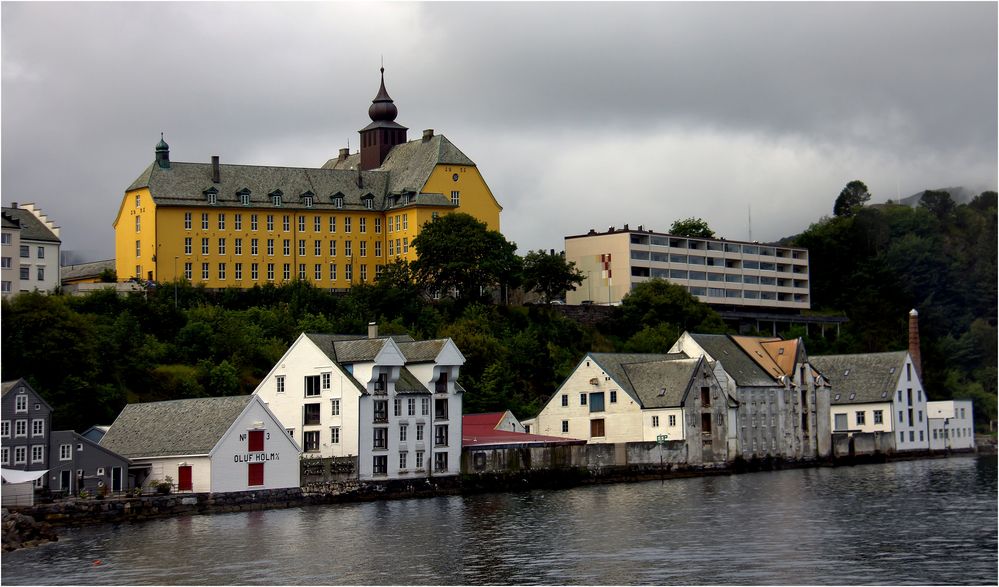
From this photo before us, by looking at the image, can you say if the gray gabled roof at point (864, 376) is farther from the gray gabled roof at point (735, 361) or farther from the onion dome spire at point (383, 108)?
the onion dome spire at point (383, 108)

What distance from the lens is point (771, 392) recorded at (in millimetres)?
124875

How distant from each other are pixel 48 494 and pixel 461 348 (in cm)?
5177

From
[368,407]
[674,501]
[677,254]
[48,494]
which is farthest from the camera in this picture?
[677,254]

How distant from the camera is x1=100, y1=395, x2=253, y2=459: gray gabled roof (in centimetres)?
8412

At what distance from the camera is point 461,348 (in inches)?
4975

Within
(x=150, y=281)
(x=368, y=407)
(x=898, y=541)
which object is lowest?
(x=898, y=541)

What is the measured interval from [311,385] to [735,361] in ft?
138

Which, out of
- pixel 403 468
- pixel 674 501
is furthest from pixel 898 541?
pixel 403 468

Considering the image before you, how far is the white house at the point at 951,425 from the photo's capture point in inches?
5595

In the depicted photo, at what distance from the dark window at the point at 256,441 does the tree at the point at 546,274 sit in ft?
211

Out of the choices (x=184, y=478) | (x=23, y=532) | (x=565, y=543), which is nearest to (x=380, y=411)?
(x=184, y=478)

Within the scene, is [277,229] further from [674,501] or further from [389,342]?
[674,501]

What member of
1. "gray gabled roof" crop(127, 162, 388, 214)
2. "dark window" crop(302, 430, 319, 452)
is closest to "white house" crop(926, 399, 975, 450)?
"gray gabled roof" crop(127, 162, 388, 214)

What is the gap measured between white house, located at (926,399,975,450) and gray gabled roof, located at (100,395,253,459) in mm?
76491
